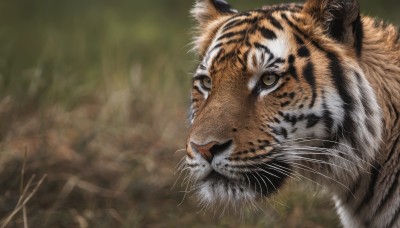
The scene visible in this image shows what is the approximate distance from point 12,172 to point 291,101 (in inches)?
89.8

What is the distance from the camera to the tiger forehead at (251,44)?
388 cm

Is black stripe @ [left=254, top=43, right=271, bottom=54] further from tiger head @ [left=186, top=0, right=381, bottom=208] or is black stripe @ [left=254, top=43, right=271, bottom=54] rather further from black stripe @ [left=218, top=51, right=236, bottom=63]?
black stripe @ [left=218, top=51, right=236, bottom=63]

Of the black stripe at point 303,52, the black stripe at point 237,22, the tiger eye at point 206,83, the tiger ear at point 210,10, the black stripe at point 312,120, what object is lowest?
the black stripe at point 312,120

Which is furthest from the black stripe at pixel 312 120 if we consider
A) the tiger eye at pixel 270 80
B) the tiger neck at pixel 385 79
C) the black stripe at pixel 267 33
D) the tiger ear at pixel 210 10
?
the tiger ear at pixel 210 10

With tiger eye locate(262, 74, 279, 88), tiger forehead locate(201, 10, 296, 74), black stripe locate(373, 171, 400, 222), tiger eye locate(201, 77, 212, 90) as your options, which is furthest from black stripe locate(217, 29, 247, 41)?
black stripe locate(373, 171, 400, 222)

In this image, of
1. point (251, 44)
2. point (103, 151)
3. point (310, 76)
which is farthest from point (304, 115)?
point (103, 151)

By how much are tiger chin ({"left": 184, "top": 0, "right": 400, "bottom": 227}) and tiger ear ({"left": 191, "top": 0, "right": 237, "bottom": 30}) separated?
0.65 m

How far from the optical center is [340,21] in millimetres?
3924

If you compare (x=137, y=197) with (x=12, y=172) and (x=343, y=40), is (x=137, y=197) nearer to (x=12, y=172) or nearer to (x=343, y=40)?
(x=12, y=172)

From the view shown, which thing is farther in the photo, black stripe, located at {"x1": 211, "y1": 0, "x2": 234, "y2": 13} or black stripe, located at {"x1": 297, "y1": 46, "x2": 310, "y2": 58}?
black stripe, located at {"x1": 211, "y1": 0, "x2": 234, "y2": 13}

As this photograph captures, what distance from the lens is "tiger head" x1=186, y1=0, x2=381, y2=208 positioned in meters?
3.74

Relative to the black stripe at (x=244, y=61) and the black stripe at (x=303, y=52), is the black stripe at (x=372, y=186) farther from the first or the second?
the black stripe at (x=244, y=61)

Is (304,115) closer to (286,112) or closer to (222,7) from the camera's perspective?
(286,112)

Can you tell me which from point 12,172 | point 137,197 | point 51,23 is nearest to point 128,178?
point 137,197
